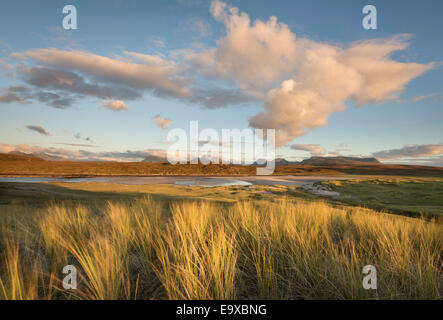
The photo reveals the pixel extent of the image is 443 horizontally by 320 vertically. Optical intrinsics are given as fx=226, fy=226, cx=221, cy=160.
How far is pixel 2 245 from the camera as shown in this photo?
432 centimetres

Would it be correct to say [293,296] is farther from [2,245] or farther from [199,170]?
[199,170]

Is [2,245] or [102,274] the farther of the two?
[2,245]
